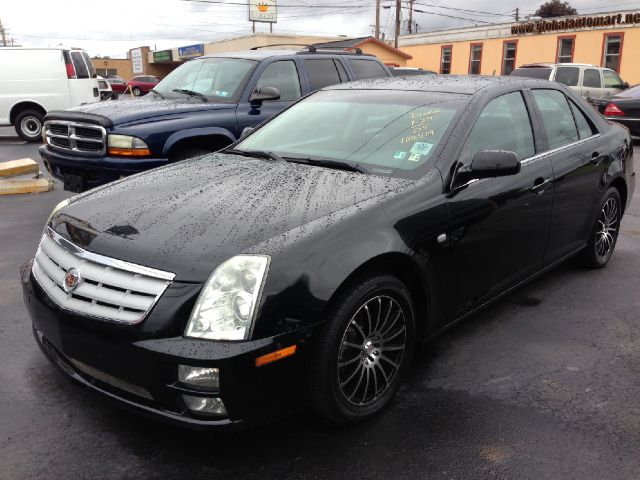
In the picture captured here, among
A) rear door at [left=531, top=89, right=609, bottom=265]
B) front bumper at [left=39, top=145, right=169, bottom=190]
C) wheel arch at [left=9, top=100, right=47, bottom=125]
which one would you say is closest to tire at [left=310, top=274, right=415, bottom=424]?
rear door at [left=531, top=89, right=609, bottom=265]

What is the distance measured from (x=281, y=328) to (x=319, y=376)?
0.31 metres

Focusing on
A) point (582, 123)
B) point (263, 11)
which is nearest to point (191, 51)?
point (263, 11)

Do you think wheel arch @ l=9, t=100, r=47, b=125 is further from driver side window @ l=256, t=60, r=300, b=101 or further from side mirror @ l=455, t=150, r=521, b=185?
side mirror @ l=455, t=150, r=521, b=185

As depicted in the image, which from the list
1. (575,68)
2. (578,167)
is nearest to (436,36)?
(575,68)

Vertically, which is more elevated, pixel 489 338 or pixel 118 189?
pixel 118 189

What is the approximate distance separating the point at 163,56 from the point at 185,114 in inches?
2129

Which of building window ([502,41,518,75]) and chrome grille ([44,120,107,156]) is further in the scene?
building window ([502,41,518,75])

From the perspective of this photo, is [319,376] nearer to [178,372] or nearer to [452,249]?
[178,372]

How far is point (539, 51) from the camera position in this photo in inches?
1181

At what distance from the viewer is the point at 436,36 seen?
35938mm

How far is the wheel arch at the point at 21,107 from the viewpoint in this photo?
1400cm

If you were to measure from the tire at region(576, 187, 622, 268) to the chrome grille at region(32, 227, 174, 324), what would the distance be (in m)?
3.66

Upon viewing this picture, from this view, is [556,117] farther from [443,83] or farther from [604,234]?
[604,234]

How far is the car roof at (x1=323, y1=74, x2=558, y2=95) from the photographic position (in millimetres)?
3773
